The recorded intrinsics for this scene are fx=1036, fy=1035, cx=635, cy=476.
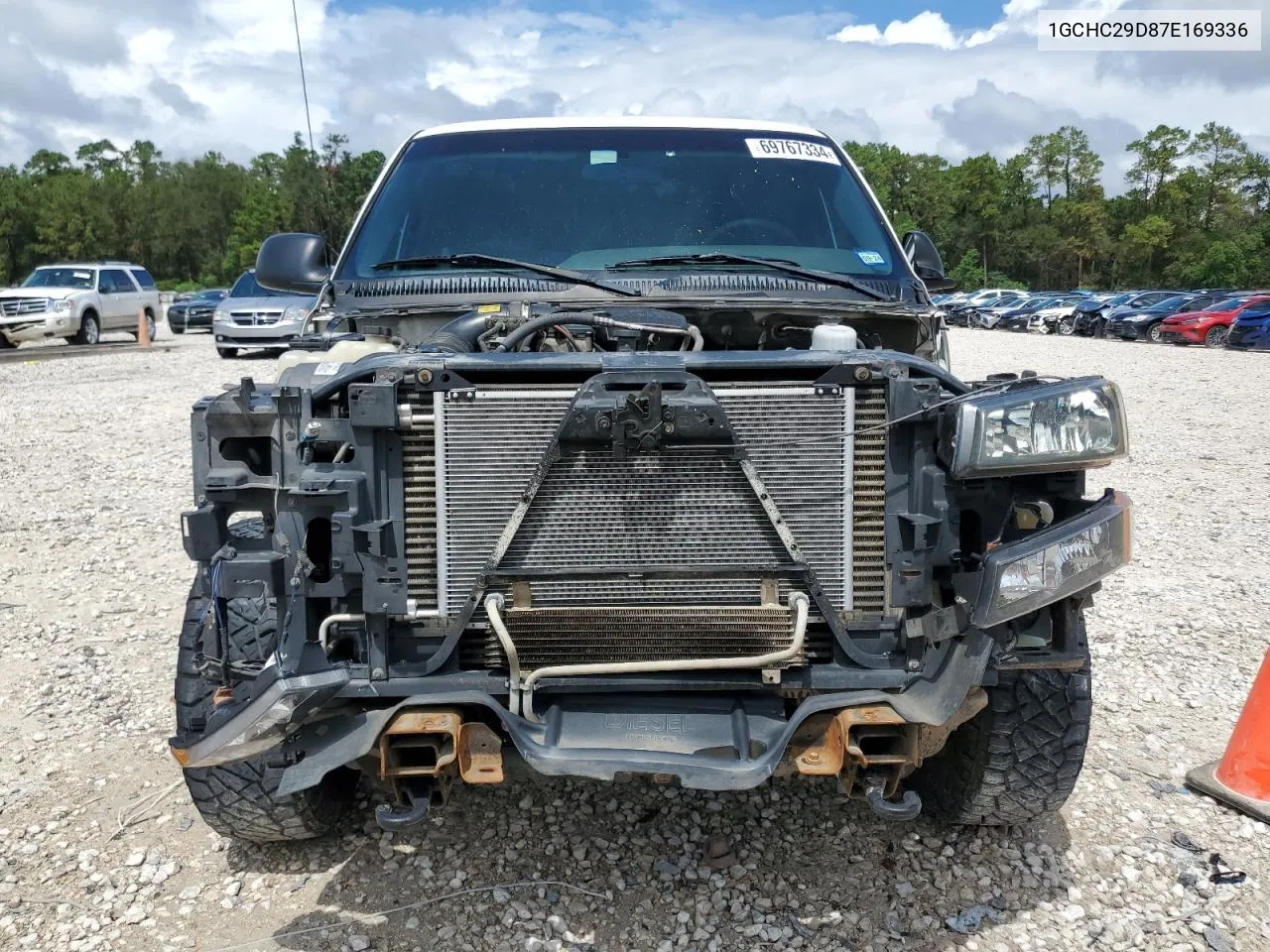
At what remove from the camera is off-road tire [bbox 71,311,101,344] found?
2077 centimetres

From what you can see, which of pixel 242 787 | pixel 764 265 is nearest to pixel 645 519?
→ pixel 242 787

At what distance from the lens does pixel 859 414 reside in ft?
7.90

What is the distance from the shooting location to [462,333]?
3031mm

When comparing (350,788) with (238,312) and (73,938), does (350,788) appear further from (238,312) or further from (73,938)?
(238,312)

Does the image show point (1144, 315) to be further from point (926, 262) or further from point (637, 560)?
point (637, 560)

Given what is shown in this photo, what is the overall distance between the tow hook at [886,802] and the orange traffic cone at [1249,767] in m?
1.49

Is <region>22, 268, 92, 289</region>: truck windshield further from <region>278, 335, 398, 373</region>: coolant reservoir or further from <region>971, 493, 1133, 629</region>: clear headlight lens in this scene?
<region>971, 493, 1133, 629</region>: clear headlight lens

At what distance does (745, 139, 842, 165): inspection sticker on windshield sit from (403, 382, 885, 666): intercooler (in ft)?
6.48

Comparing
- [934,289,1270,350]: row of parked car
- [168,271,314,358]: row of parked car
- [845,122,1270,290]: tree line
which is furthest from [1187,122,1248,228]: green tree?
[168,271,314,358]: row of parked car

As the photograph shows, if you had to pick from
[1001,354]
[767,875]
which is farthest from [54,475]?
[1001,354]

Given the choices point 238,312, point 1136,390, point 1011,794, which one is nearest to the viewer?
point 1011,794

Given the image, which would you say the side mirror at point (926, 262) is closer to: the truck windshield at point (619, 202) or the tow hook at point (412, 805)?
the truck windshield at point (619, 202)

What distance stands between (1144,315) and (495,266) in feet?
88.8

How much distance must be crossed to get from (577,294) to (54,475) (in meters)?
6.73
